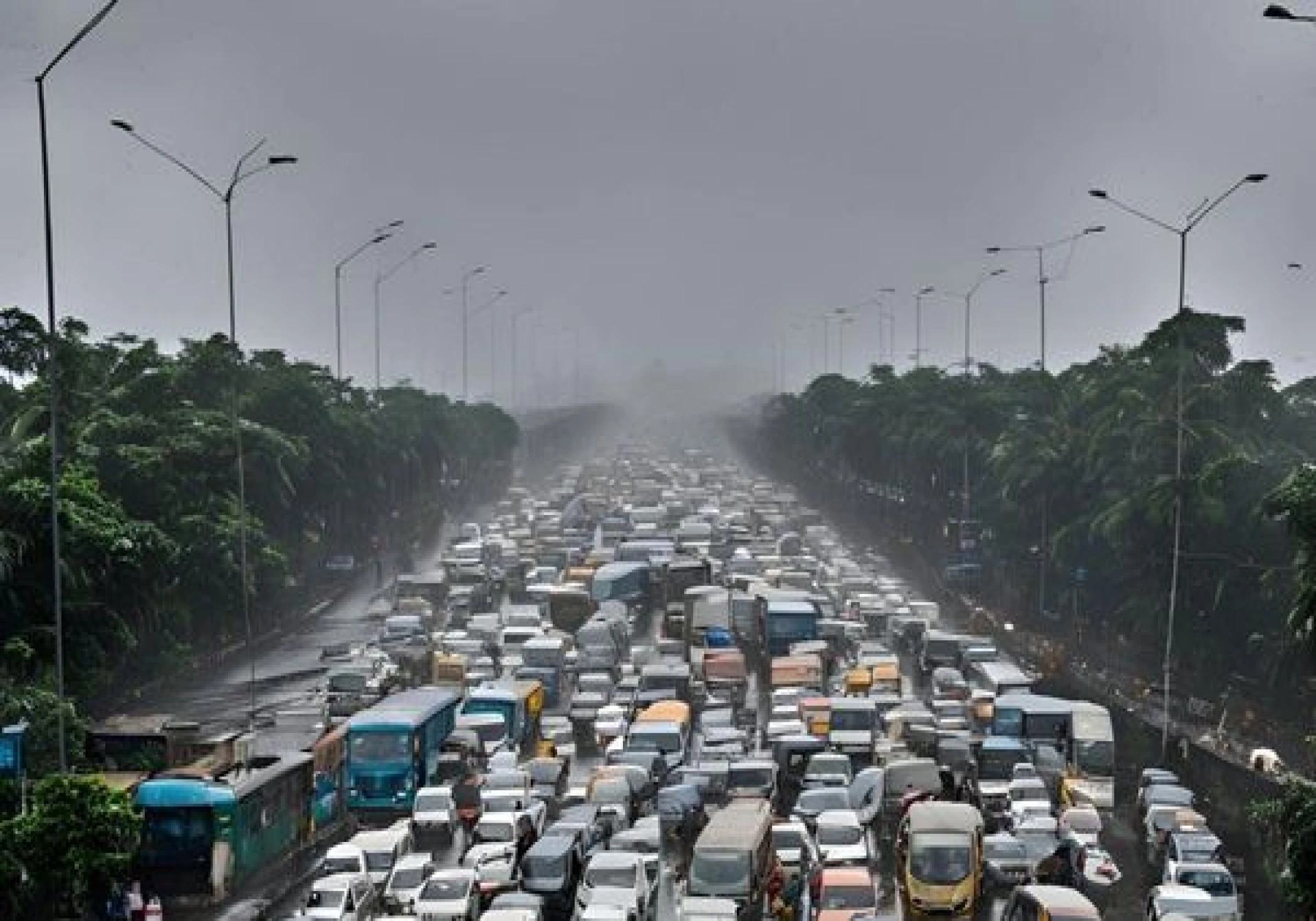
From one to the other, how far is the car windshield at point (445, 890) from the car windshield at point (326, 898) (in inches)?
54.8

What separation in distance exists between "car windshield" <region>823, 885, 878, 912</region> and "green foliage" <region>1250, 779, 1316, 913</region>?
681 centimetres

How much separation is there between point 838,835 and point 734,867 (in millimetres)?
5393

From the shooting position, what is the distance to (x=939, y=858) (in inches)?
1558

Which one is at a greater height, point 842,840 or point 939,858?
point 939,858

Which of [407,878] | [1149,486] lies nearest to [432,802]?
[407,878]

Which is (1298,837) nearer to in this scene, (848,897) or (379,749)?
(848,897)

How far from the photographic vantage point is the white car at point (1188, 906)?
3762 centimetres

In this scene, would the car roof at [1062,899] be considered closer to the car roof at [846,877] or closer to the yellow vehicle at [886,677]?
the car roof at [846,877]

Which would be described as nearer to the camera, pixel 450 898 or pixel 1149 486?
pixel 450 898

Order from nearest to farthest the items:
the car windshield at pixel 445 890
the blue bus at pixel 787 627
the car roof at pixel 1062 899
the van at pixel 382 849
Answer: the car roof at pixel 1062 899, the car windshield at pixel 445 890, the van at pixel 382 849, the blue bus at pixel 787 627

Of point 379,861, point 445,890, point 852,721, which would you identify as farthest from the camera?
point 852,721

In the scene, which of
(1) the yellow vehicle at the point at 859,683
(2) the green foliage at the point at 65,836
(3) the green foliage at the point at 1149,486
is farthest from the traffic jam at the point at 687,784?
(3) the green foliage at the point at 1149,486

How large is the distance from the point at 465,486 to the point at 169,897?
153 meters

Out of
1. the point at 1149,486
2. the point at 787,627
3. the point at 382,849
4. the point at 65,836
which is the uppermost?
the point at 1149,486
